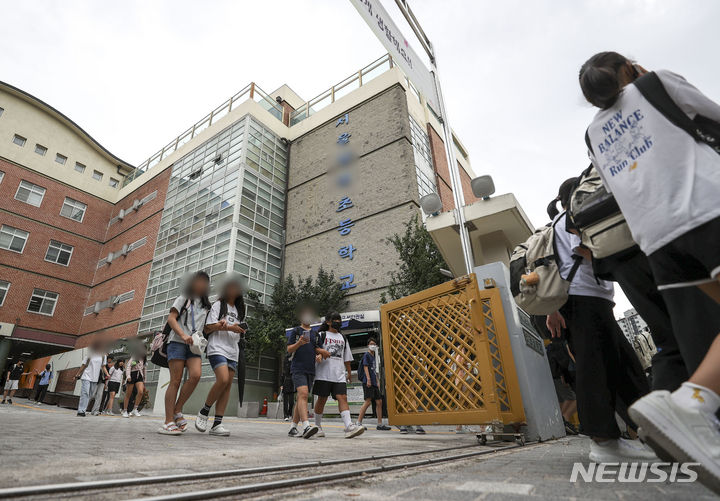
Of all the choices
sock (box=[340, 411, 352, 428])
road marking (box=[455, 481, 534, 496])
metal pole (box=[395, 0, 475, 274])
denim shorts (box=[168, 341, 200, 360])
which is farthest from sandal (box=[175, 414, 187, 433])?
metal pole (box=[395, 0, 475, 274])

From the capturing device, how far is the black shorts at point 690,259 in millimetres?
1200

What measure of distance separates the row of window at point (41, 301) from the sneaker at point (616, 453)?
101 feet

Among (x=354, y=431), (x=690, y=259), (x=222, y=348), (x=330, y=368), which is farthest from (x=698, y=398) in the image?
(x=330, y=368)

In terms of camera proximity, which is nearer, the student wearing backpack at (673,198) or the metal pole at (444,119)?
the student wearing backpack at (673,198)

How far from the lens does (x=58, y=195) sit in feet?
86.3

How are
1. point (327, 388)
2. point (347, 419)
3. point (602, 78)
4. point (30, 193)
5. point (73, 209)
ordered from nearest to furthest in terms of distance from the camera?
point (602, 78) < point (347, 419) < point (327, 388) < point (30, 193) < point (73, 209)

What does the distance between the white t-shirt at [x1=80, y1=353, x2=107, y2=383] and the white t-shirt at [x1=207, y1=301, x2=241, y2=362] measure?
6.97 metres

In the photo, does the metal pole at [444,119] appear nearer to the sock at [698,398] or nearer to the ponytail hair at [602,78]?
the ponytail hair at [602,78]

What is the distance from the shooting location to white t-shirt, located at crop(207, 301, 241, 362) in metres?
4.13

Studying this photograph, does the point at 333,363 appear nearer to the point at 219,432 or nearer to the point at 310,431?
the point at 310,431

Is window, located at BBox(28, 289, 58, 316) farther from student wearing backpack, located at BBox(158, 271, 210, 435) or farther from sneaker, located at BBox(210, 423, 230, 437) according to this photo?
sneaker, located at BBox(210, 423, 230, 437)

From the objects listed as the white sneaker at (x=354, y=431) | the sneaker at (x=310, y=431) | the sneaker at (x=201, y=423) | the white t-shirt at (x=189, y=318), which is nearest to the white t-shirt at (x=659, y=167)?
the sneaker at (x=310, y=431)

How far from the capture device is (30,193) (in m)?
25.0

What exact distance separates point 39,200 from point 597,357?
33.2m
